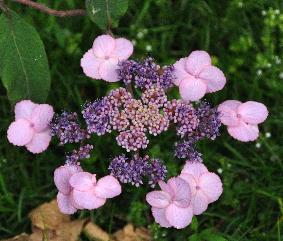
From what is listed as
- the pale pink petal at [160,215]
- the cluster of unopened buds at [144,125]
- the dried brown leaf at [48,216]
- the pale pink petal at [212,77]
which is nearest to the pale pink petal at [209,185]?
the cluster of unopened buds at [144,125]

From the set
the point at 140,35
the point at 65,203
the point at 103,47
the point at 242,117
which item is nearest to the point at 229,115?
the point at 242,117

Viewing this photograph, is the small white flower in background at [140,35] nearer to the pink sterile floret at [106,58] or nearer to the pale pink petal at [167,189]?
the pink sterile floret at [106,58]

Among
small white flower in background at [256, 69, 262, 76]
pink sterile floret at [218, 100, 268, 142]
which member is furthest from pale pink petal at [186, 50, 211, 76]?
small white flower in background at [256, 69, 262, 76]

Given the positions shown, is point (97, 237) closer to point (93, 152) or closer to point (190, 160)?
point (93, 152)

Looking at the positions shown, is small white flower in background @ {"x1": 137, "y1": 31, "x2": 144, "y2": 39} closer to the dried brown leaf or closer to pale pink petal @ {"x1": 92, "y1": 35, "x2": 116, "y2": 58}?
pale pink petal @ {"x1": 92, "y1": 35, "x2": 116, "y2": 58}

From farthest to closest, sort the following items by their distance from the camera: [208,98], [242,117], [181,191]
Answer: [208,98] → [242,117] → [181,191]

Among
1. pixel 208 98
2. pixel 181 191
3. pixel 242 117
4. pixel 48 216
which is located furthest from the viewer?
pixel 208 98

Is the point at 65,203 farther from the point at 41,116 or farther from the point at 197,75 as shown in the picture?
the point at 197,75
